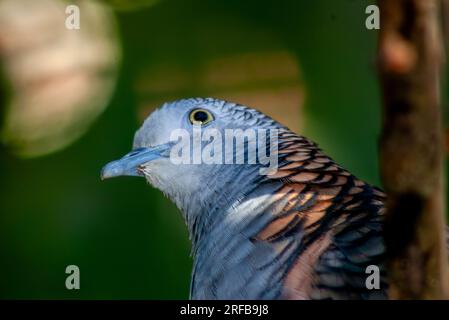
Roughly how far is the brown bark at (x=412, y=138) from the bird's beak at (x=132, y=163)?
1.08 metres

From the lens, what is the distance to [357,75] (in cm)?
274

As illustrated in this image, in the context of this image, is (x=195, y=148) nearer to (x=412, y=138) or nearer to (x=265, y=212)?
(x=265, y=212)

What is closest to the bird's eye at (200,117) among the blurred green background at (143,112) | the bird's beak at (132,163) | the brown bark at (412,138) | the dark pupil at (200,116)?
the dark pupil at (200,116)

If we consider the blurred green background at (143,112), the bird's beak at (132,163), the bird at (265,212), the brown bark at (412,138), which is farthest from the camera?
the blurred green background at (143,112)

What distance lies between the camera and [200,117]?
7.25 feet

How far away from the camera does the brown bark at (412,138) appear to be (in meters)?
1.07

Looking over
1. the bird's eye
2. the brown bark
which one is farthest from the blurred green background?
the brown bark

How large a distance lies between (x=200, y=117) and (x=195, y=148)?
106 mm

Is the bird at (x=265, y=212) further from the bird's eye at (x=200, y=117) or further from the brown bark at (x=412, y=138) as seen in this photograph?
the brown bark at (x=412, y=138)

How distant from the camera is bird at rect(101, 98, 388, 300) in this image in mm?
1794
